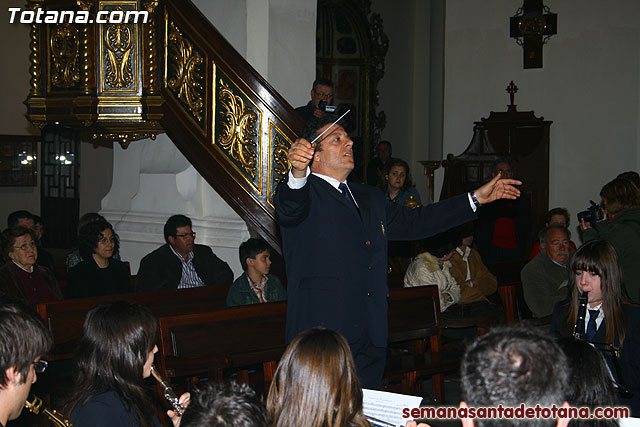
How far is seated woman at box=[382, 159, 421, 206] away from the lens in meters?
7.49

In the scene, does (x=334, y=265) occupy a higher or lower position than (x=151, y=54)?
lower

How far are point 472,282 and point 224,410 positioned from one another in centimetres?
529

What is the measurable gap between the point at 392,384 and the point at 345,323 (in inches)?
105

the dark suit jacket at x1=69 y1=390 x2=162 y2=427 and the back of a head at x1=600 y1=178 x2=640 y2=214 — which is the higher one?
the back of a head at x1=600 y1=178 x2=640 y2=214

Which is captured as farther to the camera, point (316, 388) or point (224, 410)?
point (316, 388)

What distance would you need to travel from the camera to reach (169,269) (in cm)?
640

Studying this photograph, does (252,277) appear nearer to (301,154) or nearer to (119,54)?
(119,54)

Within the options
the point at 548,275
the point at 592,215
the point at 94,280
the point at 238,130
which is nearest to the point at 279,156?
the point at 238,130

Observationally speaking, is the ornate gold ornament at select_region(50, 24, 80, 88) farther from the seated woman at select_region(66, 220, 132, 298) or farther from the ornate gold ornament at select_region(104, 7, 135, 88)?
the seated woman at select_region(66, 220, 132, 298)

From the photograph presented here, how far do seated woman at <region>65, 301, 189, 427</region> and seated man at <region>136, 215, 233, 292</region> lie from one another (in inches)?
141

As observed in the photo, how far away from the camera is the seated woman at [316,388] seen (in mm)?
2191

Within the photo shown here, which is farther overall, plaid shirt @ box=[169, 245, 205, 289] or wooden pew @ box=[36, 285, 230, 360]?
plaid shirt @ box=[169, 245, 205, 289]

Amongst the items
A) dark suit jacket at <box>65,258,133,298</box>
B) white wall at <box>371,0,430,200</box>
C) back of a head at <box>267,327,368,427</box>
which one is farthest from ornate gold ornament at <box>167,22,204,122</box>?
white wall at <box>371,0,430,200</box>

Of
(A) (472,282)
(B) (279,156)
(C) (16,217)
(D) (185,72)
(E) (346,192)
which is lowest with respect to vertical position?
A: (A) (472,282)
